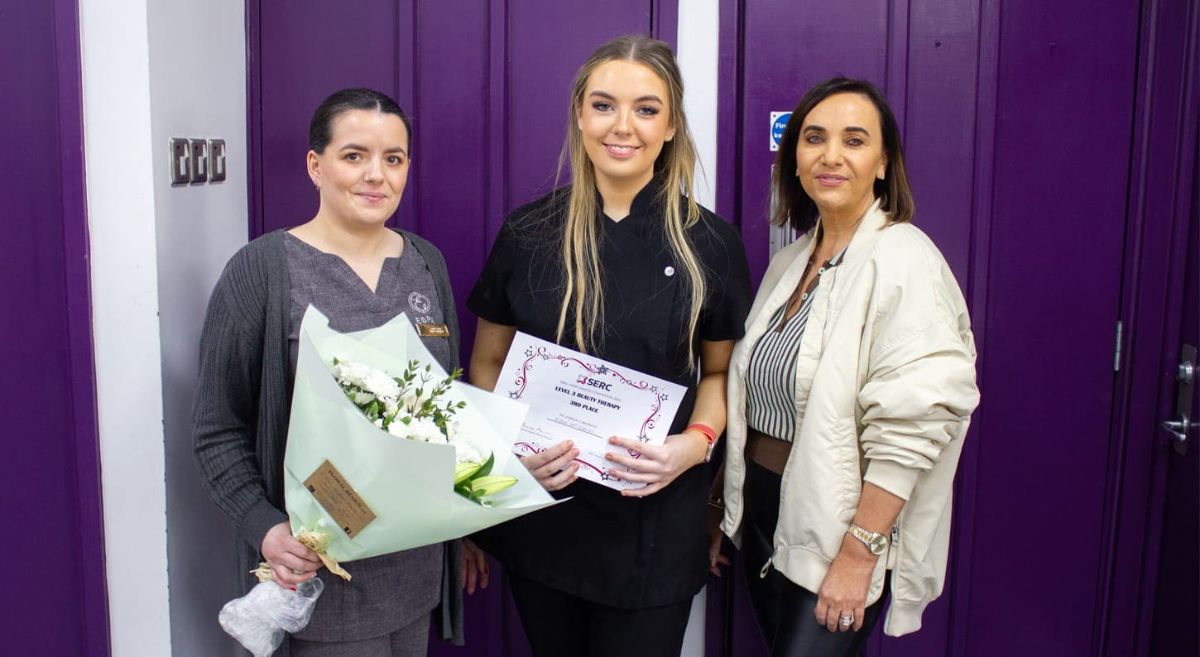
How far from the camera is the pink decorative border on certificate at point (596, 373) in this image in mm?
2055

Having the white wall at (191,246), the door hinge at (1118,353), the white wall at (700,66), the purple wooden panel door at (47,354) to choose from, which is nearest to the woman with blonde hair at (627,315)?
the white wall at (700,66)

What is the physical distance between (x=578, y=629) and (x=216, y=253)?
123 centimetres

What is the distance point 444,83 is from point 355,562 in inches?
50.3

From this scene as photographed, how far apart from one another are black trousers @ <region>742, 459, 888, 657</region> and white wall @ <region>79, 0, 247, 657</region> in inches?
49.4

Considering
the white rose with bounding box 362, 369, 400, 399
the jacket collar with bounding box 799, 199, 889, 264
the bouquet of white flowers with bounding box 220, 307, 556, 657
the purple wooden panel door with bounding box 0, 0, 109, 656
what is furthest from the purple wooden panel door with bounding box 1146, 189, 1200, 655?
the purple wooden panel door with bounding box 0, 0, 109, 656

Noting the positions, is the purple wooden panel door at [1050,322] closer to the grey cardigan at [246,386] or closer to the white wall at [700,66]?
the white wall at [700,66]

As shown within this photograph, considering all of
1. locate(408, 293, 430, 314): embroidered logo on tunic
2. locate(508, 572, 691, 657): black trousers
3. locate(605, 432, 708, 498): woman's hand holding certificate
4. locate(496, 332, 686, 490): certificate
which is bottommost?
locate(508, 572, 691, 657): black trousers

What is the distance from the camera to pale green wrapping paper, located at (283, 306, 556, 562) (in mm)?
1599

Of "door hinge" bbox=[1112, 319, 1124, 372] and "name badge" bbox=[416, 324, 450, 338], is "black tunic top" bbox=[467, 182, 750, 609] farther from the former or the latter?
"door hinge" bbox=[1112, 319, 1124, 372]

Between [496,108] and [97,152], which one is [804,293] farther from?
[97,152]

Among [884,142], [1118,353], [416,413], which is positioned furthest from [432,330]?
[1118,353]

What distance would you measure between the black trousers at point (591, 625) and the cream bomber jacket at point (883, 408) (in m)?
0.28

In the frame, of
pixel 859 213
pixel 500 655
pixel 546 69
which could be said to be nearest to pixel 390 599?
pixel 500 655

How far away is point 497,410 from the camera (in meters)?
1.85
